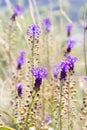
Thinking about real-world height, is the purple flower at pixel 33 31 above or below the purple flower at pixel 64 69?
above

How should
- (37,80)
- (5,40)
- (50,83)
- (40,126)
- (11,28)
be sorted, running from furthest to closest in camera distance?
(5,40) < (11,28) < (50,83) < (40,126) < (37,80)

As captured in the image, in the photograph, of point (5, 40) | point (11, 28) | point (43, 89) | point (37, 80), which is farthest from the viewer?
point (5, 40)

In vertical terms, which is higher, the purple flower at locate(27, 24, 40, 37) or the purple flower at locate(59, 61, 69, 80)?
the purple flower at locate(27, 24, 40, 37)

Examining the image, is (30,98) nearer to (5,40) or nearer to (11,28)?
(11,28)

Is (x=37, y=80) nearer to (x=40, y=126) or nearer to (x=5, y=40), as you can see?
(x=40, y=126)

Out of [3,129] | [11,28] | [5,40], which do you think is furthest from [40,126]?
[5,40]

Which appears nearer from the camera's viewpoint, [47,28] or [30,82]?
[30,82]

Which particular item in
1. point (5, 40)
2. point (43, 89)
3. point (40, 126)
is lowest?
point (40, 126)

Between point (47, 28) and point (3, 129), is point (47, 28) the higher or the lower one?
the higher one

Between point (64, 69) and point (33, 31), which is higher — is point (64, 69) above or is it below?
below

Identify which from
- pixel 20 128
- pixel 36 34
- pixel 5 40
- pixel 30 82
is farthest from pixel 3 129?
pixel 5 40
